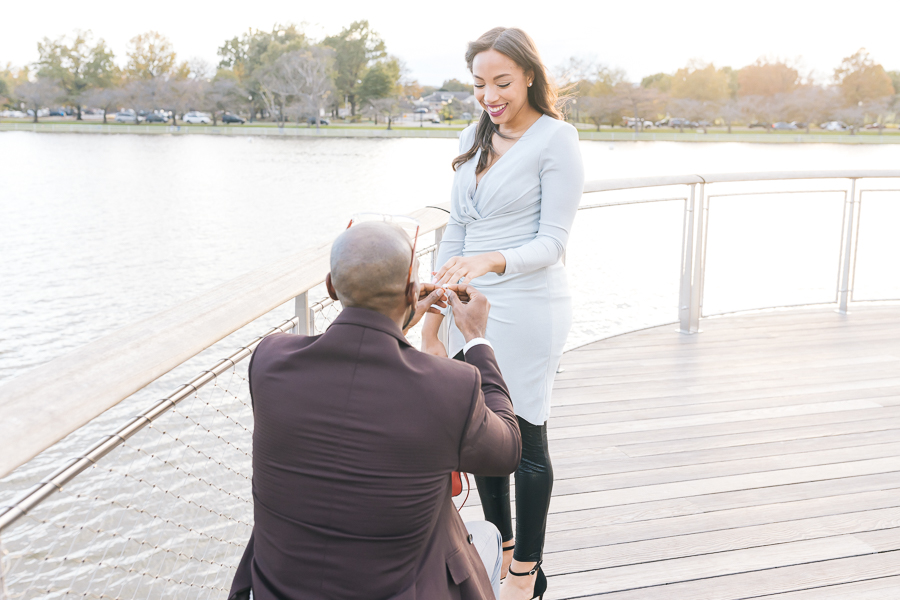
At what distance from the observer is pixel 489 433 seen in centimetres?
104

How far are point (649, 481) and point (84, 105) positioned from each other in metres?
88.5

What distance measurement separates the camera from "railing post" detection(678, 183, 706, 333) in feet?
13.4

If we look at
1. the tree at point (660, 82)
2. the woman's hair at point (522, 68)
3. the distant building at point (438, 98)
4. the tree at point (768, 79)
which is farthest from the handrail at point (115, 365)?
the distant building at point (438, 98)

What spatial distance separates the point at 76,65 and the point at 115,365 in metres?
91.9

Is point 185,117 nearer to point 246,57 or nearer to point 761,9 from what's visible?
point 246,57

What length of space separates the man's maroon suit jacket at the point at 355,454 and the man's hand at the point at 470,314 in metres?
0.34

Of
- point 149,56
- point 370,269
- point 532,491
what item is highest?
point 149,56

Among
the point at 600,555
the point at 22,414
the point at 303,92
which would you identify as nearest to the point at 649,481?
the point at 600,555

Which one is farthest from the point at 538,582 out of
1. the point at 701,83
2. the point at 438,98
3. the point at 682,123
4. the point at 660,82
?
the point at 438,98

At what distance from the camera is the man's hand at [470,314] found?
136 centimetres

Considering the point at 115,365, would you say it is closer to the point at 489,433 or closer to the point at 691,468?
the point at 489,433

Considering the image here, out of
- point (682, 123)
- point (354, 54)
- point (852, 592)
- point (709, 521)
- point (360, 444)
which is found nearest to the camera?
point (360, 444)

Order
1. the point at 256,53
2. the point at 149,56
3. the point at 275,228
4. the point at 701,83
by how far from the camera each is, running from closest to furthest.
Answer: the point at 275,228 → the point at 701,83 → the point at 149,56 → the point at 256,53

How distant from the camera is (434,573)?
3.38ft
